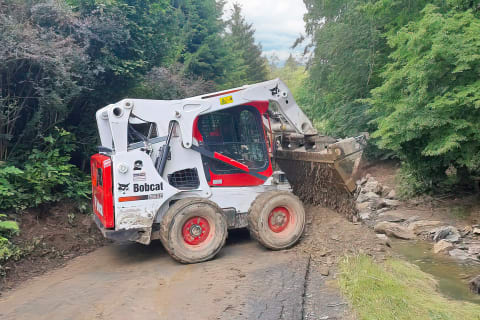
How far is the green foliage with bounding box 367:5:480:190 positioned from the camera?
25.9ft

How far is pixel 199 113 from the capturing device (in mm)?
6488

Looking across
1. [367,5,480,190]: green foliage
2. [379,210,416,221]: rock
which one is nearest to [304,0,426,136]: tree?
[367,5,480,190]: green foliage

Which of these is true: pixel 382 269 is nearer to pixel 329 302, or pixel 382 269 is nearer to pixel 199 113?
pixel 329 302

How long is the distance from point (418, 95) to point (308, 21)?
496 inches

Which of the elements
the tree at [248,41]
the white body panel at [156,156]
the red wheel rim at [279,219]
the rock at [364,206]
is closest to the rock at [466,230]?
the rock at [364,206]

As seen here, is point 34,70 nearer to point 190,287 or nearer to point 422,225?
point 190,287

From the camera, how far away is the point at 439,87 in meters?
8.65

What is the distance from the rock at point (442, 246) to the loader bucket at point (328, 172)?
2.20 m

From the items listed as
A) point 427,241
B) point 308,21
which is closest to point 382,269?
point 427,241

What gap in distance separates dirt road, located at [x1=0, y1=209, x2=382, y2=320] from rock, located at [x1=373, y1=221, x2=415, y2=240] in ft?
9.56

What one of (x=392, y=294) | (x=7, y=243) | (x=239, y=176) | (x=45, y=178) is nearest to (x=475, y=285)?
(x=392, y=294)

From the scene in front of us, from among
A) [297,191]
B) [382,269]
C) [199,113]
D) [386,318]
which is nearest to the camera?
[386,318]

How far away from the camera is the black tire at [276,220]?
657 centimetres

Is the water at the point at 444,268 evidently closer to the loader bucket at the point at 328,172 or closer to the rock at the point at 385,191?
the loader bucket at the point at 328,172
